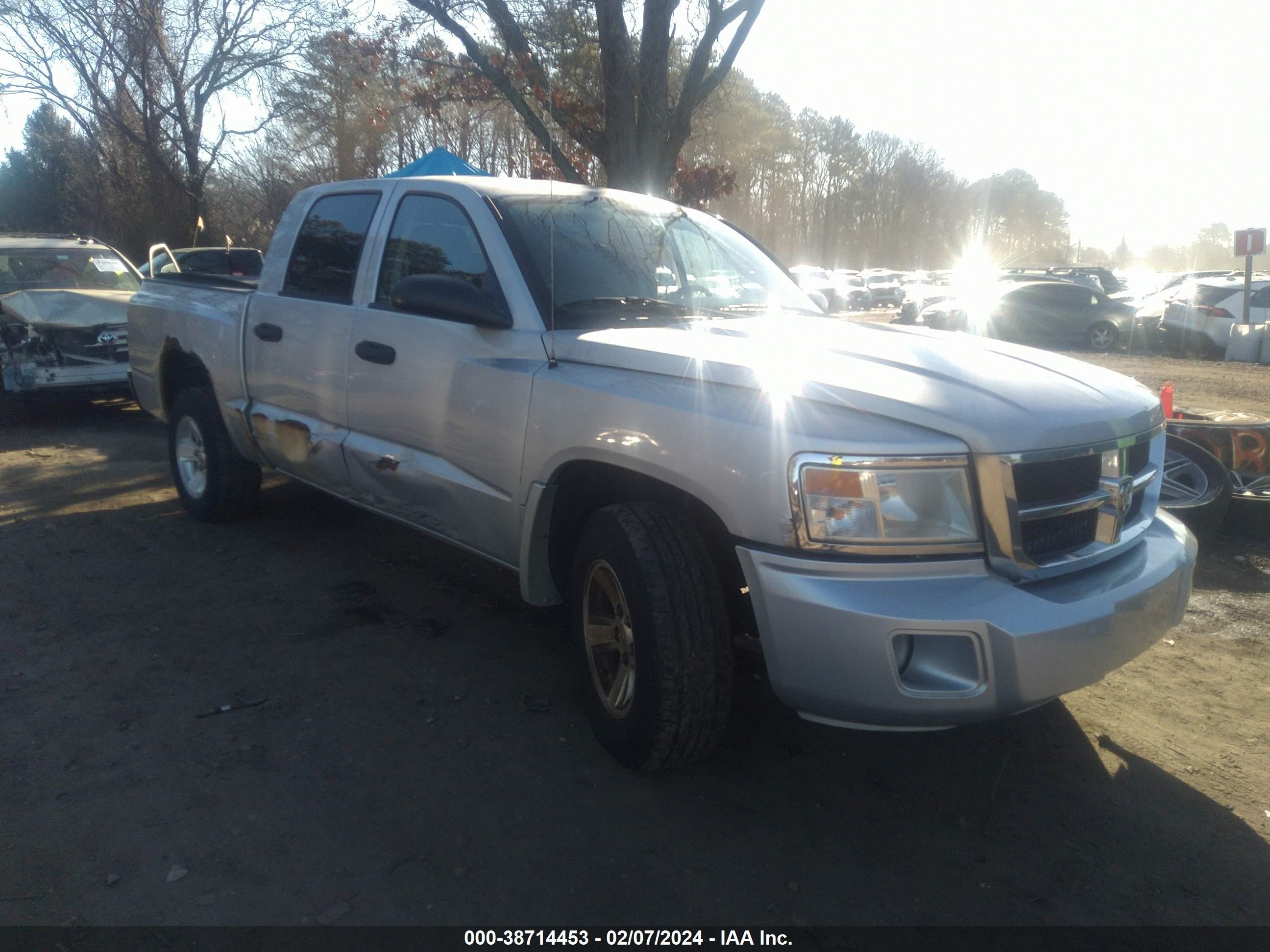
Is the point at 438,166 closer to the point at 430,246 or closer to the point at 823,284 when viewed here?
the point at 430,246

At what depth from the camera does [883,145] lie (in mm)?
66312

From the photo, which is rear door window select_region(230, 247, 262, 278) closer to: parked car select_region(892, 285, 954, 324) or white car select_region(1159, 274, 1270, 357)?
parked car select_region(892, 285, 954, 324)

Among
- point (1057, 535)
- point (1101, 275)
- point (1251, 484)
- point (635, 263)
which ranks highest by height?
point (1101, 275)

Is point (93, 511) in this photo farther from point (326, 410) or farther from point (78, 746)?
point (78, 746)

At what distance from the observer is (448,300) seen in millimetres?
3363

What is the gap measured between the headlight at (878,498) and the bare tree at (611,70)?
315 inches

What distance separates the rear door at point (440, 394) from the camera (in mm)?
3457

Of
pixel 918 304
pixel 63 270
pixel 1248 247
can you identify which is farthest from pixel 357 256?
pixel 918 304

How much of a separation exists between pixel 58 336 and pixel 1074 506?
9.22 metres

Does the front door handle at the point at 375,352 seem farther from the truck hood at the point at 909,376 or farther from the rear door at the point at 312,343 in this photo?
the truck hood at the point at 909,376

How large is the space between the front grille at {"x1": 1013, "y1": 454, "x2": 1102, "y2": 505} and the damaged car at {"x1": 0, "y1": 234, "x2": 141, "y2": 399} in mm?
8220

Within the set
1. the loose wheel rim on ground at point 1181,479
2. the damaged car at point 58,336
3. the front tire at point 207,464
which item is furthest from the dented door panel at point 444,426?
the damaged car at point 58,336

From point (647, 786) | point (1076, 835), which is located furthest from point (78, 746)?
point (1076, 835)

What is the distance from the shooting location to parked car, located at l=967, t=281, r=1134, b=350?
19812 millimetres
